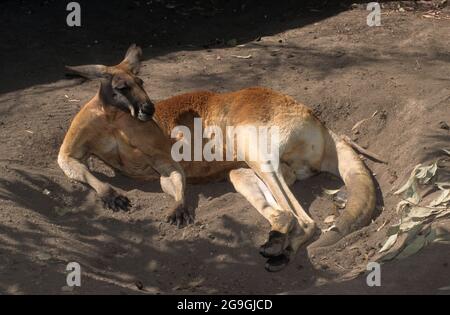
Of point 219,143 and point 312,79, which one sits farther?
point 312,79

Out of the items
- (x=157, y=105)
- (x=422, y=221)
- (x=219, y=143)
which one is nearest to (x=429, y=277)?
(x=422, y=221)

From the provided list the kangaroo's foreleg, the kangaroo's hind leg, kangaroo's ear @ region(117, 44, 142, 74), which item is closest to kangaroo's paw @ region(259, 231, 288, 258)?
the kangaroo's hind leg

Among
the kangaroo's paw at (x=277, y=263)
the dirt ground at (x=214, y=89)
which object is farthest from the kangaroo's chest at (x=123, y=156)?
the kangaroo's paw at (x=277, y=263)

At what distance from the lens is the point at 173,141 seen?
24.2 feet

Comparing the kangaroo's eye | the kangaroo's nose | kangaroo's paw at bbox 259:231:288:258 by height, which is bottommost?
kangaroo's paw at bbox 259:231:288:258

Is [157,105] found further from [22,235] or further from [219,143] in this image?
[22,235]

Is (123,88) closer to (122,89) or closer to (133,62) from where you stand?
(122,89)

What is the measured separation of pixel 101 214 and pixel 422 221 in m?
2.35

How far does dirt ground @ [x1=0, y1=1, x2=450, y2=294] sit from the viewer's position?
19.2ft

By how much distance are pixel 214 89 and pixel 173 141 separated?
1242mm

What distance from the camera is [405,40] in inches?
360

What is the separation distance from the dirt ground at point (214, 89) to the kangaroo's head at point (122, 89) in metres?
0.70

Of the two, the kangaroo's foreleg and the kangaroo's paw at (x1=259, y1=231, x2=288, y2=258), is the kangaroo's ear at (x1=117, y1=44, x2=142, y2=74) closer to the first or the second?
the kangaroo's foreleg

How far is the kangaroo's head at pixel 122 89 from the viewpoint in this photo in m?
6.84
